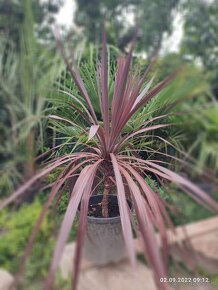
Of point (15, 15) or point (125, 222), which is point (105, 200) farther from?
point (15, 15)

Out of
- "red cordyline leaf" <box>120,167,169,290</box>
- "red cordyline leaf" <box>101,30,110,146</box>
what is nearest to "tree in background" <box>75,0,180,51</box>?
"red cordyline leaf" <box>101,30,110,146</box>

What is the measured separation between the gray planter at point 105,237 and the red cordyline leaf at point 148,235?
0.32 ft

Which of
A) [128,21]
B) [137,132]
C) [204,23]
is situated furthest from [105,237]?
[204,23]

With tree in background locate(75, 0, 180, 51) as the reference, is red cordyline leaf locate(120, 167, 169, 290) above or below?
below

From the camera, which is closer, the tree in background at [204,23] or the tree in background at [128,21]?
the tree in background at [128,21]

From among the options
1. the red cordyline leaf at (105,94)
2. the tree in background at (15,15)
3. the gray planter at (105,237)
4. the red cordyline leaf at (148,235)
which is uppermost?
the tree in background at (15,15)

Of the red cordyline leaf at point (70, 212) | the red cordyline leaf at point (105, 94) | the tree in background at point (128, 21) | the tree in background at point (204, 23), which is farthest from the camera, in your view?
the tree in background at point (204, 23)

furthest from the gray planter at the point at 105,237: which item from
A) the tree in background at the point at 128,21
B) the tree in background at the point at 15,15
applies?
the tree in background at the point at 15,15

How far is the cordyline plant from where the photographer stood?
0.34 meters

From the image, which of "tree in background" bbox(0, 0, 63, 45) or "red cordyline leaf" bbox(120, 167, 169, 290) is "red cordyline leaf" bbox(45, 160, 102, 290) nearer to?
"red cordyline leaf" bbox(120, 167, 169, 290)

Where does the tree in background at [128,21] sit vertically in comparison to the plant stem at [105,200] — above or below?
above

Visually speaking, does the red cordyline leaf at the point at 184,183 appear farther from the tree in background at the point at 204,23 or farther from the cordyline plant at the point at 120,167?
the tree in background at the point at 204,23

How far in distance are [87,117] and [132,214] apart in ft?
0.47

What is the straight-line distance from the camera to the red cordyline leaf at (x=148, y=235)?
0.92 ft
